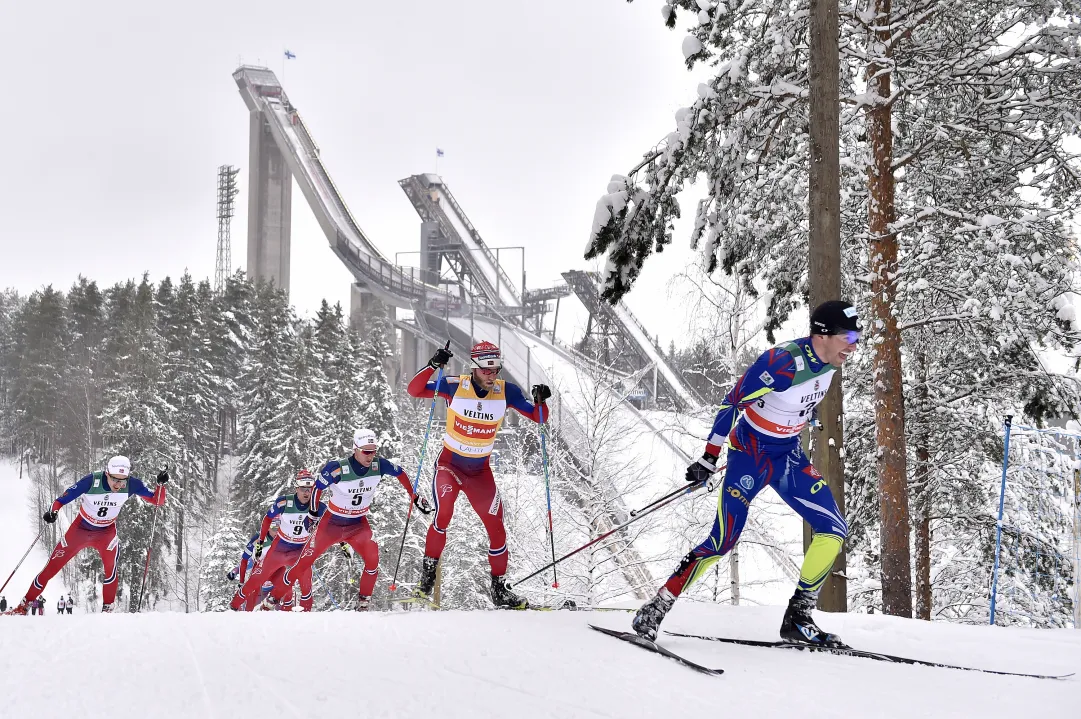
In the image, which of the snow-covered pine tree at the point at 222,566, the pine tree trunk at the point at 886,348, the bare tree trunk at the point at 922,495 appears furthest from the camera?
the snow-covered pine tree at the point at 222,566

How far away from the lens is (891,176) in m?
10.4

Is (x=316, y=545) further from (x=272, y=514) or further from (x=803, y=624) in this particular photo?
(x=803, y=624)

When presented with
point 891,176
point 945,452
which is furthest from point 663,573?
point 891,176

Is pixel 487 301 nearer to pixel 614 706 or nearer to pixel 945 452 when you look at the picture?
pixel 945 452

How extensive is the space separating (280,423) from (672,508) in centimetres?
2004

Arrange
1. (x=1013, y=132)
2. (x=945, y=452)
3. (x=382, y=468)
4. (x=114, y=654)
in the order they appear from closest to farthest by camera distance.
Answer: (x=114, y=654) < (x=382, y=468) < (x=1013, y=132) < (x=945, y=452)

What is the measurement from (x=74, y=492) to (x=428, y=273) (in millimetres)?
44952

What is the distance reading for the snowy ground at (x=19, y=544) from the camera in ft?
109

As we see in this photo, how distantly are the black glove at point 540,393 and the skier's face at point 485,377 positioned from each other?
35 cm

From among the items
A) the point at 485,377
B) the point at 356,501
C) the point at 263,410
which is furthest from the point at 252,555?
the point at 263,410

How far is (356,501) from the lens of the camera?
9273 millimetres

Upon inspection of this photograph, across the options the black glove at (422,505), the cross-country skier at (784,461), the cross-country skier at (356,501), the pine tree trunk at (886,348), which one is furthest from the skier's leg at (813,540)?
the pine tree trunk at (886,348)

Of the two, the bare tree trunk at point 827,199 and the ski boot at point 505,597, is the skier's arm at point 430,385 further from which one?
the bare tree trunk at point 827,199

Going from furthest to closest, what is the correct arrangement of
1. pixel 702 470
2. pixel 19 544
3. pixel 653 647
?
pixel 19 544, pixel 702 470, pixel 653 647
